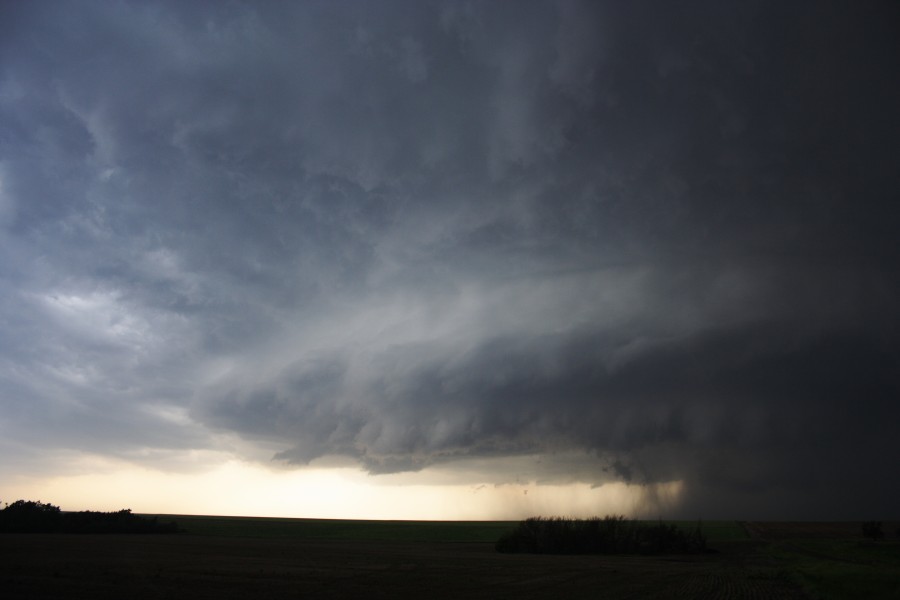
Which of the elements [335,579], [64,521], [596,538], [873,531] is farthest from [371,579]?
[873,531]

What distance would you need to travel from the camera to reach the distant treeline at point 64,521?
4279 inches

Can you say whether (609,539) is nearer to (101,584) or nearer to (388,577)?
(388,577)

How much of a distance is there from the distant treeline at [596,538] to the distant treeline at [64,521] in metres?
80.9

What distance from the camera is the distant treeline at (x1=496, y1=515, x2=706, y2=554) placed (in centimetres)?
10012

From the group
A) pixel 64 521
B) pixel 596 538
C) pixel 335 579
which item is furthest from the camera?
pixel 64 521

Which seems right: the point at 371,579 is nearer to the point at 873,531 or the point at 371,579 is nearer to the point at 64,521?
the point at 64,521

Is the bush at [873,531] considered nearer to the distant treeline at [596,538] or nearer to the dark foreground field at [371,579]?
the distant treeline at [596,538]

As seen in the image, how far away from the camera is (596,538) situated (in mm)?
101625

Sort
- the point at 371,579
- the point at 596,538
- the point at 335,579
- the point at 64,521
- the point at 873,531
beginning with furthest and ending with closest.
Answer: the point at 873,531
the point at 64,521
the point at 596,538
the point at 371,579
the point at 335,579

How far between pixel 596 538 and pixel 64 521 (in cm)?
10350

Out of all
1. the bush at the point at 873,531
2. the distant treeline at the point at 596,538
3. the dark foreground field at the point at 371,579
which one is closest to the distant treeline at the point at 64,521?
the dark foreground field at the point at 371,579

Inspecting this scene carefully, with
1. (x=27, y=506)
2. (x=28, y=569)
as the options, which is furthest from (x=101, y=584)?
(x=27, y=506)

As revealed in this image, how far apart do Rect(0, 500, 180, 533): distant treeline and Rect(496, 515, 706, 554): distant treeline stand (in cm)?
8086

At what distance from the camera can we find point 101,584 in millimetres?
36750
